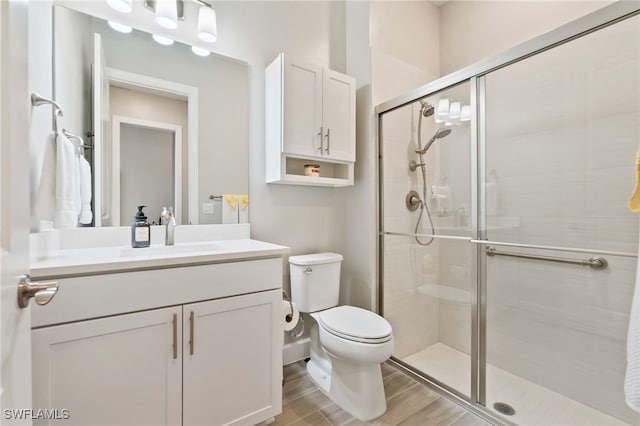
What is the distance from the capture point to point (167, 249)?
138 centimetres

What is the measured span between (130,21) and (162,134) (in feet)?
1.90

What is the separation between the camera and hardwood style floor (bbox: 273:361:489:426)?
1.46 m

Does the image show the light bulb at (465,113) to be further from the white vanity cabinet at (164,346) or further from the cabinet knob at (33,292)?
the cabinet knob at (33,292)

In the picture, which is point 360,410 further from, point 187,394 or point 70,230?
point 70,230

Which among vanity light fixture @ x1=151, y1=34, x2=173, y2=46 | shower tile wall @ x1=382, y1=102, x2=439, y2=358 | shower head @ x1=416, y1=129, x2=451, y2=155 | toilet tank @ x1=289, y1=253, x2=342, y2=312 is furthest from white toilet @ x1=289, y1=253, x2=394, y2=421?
vanity light fixture @ x1=151, y1=34, x2=173, y2=46

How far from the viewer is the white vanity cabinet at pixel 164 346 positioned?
952mm

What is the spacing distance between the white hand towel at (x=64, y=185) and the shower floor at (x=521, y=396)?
6.89 ft

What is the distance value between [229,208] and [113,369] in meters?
0.98

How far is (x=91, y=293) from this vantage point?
982 mm

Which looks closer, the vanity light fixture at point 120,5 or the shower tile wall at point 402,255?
the vanity light fixture at point 120,5

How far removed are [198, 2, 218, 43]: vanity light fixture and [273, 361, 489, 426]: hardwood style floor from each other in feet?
6.96

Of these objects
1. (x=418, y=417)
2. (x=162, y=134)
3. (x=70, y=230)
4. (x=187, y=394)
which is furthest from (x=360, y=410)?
(x=162, y=134)

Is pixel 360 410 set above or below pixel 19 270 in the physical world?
below

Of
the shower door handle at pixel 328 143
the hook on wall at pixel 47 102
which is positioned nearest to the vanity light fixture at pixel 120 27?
the hook on wall at pixel 47 102
